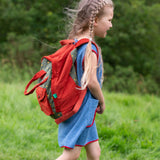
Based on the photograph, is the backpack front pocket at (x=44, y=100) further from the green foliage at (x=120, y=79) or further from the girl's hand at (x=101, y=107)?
the green foliage at (x=120, y=79)

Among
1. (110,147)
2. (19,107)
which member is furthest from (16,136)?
(110,147)

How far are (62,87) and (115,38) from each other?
33.3 ft

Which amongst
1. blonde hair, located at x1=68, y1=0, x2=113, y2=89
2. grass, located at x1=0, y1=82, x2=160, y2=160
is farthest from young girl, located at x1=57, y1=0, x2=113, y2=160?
grass, located at x1=0, y1=82, x2=160, y2=160

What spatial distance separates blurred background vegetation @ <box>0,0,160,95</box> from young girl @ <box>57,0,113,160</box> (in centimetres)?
948

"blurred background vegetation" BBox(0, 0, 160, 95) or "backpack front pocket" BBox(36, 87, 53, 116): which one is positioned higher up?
"backpack front pocket" BBox(36, 87, 53, 116)

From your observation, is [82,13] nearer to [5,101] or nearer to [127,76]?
[5,101]

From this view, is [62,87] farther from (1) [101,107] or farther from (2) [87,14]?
(2) [87,14]

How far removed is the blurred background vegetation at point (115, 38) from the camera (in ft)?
39.7

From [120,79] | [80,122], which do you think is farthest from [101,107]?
[120,79]

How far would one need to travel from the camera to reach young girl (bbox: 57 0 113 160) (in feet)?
6.29

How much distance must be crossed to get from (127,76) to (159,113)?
24.4ft

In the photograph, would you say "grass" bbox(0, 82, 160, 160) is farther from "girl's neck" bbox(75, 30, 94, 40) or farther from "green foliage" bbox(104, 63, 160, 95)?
"green foliage" bbox(104, 63, 160, 95)

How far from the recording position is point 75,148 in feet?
6.64

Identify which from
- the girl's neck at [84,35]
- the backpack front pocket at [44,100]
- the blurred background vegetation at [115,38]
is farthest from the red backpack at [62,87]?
the blurred background vegetation at [115,38]
